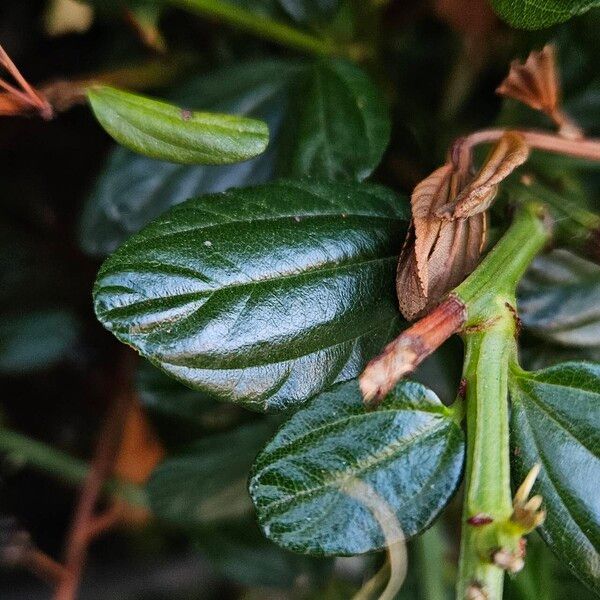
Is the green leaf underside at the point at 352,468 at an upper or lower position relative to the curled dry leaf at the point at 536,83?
lower

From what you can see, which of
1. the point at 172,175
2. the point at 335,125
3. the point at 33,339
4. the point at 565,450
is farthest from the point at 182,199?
the point at 565,450

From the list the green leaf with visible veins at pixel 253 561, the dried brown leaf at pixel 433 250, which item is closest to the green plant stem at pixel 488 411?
the dried brown leaf at pixel 433 250

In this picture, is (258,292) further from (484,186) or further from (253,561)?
(253,561)

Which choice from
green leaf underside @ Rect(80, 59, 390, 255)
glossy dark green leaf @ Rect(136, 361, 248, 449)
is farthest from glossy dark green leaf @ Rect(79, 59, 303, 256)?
glossy dark green leaf @ Rect(136, 361, 248, 449)

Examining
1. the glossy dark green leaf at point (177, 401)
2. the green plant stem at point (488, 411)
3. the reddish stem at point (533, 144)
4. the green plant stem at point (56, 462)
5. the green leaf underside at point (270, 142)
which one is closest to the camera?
the green plant stem at point (488, 411)

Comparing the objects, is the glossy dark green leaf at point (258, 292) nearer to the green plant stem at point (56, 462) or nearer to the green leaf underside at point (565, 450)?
the green leaf underside at point (565, 450)

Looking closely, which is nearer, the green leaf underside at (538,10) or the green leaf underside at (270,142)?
the green leaf underside at (538,10)

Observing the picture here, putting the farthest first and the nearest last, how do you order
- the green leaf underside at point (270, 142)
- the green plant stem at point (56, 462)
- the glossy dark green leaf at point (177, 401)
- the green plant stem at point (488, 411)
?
the green plant stem at point (56, 462), the glossy dark green leaf at point (177, 401), the green leaf underside at point (270, 142), the green plant stem at point (488, 411)

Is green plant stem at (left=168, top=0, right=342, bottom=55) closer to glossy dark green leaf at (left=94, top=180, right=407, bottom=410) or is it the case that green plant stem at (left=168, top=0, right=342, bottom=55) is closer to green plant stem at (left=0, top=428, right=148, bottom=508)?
glossy dark green leaf at (left=94, top=180, right=407, bottom=410)
